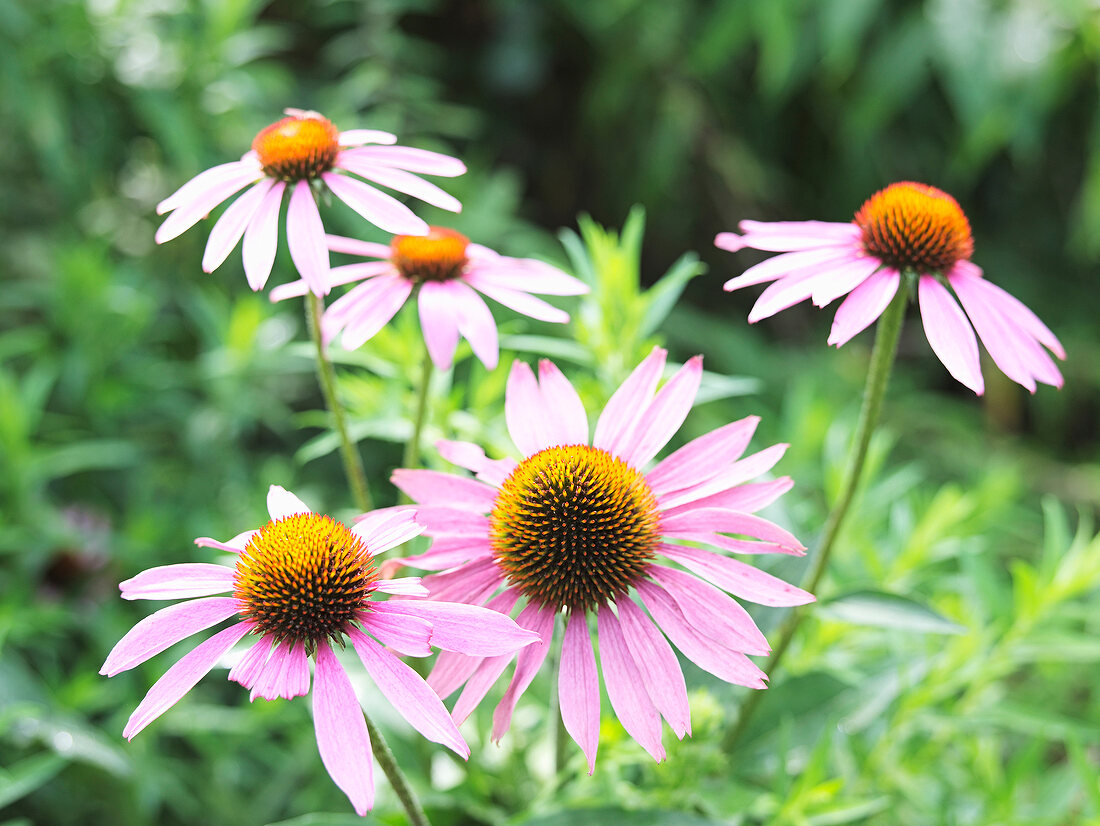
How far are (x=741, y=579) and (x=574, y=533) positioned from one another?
75 mm

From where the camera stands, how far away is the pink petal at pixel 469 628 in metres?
0.35

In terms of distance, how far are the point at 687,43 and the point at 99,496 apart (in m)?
1.38

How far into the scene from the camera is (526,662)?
1.30 feet

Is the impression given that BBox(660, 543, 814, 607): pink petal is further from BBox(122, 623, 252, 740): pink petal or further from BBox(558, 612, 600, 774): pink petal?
BBox(122, 623, 252, 740): pink petal

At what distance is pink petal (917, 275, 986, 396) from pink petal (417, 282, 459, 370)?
0.73 feet

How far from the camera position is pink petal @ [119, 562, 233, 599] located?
363 mm

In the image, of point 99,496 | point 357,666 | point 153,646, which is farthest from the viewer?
point 99,496

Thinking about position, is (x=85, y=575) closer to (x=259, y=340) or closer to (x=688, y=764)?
(x=259, y=340)

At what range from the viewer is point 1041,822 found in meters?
0.59

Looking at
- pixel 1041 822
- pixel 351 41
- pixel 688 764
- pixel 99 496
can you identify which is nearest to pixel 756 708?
pixel 688 764

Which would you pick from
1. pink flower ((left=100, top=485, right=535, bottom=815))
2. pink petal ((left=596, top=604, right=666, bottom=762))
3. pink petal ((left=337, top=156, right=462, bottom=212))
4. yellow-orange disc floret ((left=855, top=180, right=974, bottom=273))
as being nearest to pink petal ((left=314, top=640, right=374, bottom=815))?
pink flower ((left=100, top=485, right=535, bottom=815))

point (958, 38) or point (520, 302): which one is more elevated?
point (958, 38)

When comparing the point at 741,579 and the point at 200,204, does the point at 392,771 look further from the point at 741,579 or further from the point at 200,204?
the point at 200,204

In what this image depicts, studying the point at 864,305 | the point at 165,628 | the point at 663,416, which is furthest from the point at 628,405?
the point at 165,628
